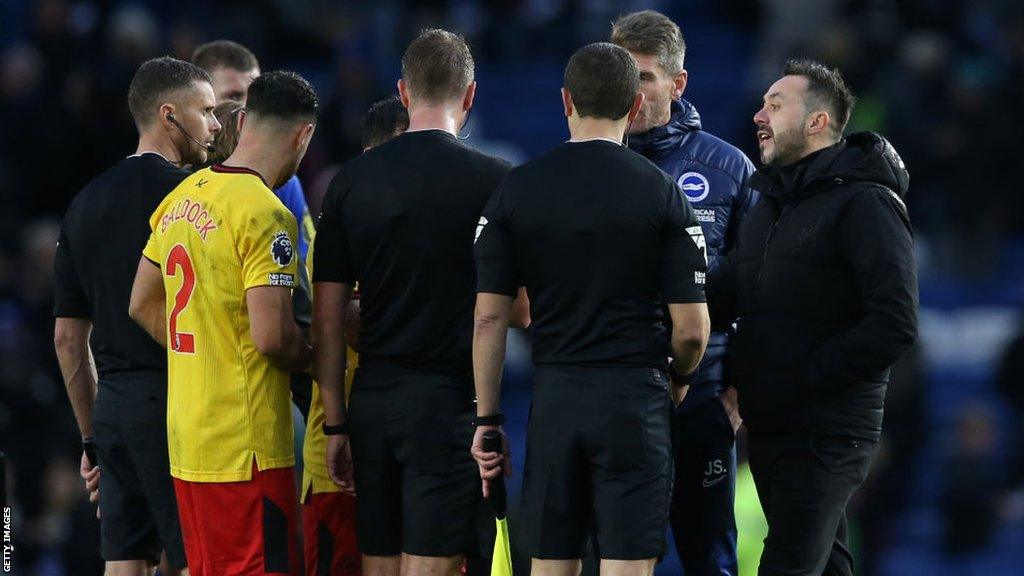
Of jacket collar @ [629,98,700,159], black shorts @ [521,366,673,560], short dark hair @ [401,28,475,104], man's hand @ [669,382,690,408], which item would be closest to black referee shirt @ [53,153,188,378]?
short dark hair @ [401,28,475,104]

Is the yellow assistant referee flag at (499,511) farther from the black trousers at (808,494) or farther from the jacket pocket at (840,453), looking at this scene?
the jacket pocket at (840,453)

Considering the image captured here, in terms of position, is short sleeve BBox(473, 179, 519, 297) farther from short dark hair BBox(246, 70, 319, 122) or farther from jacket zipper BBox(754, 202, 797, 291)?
jacket zipper BBox(754, 202, 797, 291)

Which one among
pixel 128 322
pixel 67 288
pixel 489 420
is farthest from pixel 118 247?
pixel 489 420

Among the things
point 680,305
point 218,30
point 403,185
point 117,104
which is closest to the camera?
point 680,305

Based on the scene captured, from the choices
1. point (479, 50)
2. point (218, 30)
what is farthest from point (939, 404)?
point (218, 30)

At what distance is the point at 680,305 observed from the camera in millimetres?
5262

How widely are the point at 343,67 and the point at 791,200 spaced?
7.52 m

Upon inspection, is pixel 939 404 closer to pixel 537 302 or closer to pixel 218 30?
pixel 218 30

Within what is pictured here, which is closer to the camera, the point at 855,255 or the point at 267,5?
the point at 855,255

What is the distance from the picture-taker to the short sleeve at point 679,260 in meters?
5.25

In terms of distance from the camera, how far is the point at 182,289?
18.5ft

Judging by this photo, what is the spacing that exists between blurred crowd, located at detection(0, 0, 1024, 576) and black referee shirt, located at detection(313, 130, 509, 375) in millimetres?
4463

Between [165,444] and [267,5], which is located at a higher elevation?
[267,5]

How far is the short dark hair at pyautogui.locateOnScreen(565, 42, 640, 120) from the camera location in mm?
5367
